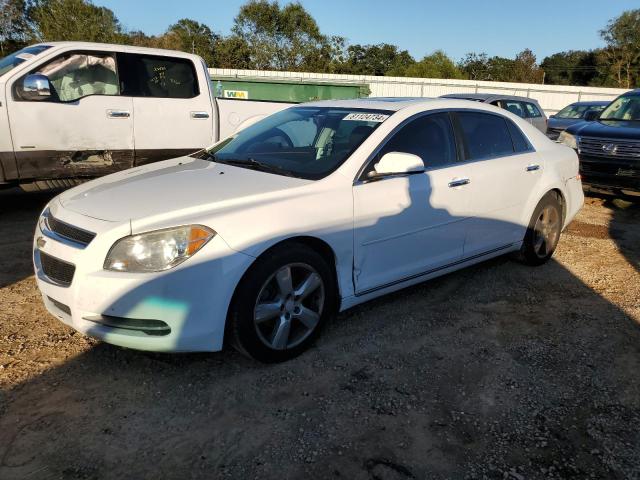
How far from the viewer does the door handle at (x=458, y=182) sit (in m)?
3.97

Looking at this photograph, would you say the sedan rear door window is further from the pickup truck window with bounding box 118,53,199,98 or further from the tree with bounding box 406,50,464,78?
the tree with bounding box 406,50,464,78

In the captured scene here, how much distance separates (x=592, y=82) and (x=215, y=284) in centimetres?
7290

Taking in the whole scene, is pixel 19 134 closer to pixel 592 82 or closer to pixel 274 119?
pixel 274 119

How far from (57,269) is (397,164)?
2109 millimetres

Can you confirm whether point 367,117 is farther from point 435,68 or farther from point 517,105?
point 435,68

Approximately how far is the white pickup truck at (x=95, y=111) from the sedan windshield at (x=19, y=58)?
0.06 feet

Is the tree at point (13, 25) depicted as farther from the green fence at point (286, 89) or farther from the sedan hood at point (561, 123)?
the sedan hood at point (561, 123)

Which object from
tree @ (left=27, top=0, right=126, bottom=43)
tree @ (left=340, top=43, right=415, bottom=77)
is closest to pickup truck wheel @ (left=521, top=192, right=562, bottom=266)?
tree @ (left=27, top=0, right=126, bottom=43)

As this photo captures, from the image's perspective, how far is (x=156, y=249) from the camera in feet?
8.94

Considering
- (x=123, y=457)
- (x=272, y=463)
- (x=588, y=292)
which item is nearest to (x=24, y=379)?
(x=123, y=457)

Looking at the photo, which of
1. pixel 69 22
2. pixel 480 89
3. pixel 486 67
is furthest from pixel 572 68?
pixel 69 22

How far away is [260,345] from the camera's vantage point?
119 inches

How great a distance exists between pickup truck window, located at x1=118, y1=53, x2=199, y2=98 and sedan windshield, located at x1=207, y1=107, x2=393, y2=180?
8.68 feet

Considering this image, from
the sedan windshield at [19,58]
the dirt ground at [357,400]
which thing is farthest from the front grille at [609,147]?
the sedan windshield at [19,58]
